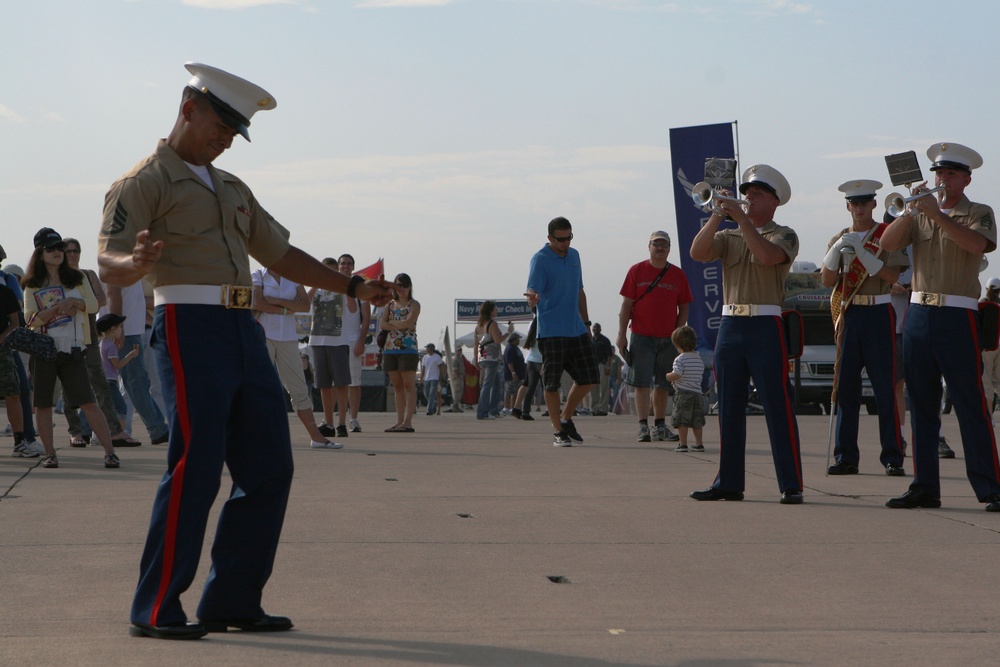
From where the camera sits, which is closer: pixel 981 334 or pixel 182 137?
pixel 182 137

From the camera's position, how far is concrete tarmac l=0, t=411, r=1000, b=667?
3836 mm

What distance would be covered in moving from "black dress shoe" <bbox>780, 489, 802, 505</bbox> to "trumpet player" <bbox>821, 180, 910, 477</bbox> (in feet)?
6.08

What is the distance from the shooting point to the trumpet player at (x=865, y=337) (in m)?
8.90

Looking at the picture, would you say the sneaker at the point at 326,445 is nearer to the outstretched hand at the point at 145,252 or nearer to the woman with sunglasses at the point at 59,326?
the woman with sunglasses at the point at 59,326

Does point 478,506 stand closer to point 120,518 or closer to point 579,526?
point 579,526

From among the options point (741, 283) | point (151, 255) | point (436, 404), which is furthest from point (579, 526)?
point (436, 404)

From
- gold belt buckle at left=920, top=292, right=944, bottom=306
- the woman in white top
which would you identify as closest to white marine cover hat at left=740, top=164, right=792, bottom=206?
gold belt buckle at left=920, top=292, right=944, bottom=306

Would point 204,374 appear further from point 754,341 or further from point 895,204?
point 895,204

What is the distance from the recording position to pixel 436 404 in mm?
23469

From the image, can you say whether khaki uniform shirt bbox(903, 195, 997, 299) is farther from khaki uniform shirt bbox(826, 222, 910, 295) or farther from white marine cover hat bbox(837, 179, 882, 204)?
white marine cover hat bbox(837, 179, 882, 204)

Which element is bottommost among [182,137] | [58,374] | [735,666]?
[735,666]

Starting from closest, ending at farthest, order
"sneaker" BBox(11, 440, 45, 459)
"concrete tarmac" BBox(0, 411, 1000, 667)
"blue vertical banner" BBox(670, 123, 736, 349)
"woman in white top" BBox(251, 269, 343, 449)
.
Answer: "concrete tarmac" BBox(0, 411, 1000, 667) < "sneaker" BBox(11, 440, 45, 459) < "woman in white top" BBox(251, 269, 343, 449) < "blue vertical banner" BBox(670, 123, 736, 349)

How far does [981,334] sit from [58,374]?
6.47m

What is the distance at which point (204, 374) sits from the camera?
13.4 ft
